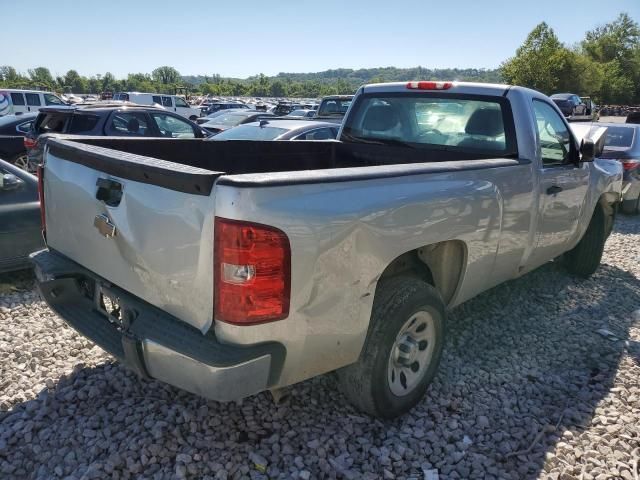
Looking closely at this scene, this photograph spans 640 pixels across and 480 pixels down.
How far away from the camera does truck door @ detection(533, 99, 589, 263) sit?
12.5ft

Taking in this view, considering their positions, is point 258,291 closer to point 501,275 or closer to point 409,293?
point 409,293

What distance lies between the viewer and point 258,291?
6.50 feet

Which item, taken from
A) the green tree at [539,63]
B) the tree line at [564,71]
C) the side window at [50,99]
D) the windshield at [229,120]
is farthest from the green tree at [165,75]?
the windshield at [229,120]

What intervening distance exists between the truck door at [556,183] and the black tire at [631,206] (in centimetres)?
601

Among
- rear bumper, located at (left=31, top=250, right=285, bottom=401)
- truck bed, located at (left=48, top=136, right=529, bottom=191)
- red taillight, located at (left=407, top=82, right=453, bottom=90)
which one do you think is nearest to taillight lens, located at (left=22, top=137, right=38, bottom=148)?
truck bed, located at (left=48, top=136, right=529, bottom=191)

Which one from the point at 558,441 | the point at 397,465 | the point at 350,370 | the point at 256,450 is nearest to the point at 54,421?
the point at 256,450

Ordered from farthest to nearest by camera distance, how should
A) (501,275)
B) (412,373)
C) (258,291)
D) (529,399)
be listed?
(501,275) → (529,399) → (412,373) → (258,291)

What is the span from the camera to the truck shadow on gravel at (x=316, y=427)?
252cm

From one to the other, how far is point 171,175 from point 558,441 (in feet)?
8.36

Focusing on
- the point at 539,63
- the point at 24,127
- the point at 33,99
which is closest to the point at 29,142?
the point at 24,127

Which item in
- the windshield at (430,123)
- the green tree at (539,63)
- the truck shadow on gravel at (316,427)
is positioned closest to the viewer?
the truck shadow on gravel at (316,427)

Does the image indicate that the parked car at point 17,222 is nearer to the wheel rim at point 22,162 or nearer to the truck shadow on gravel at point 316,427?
the truck shadow on gravel at point 316,427

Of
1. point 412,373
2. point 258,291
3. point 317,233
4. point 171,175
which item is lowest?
point 412,373

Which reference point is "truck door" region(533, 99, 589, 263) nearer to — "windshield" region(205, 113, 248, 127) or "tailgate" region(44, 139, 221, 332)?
"tailgate" region(44, 139, 221, 332)
